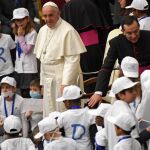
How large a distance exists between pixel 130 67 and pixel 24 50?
3.35 m

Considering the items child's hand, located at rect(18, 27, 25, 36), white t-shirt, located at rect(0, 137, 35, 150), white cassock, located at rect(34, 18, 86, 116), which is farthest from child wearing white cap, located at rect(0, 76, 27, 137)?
white t-shirt, located at rect(0, 137, 35, 150)

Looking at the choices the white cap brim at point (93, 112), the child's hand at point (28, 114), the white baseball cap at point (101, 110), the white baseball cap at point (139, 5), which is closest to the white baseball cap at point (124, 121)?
the white baseball cap at point (101, 110)

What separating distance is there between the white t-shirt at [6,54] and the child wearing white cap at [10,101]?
0.84m

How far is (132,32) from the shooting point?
891 cm

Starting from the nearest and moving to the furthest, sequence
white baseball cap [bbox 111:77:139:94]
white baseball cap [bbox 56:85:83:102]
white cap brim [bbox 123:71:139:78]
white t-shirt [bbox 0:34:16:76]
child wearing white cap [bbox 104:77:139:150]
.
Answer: child wearing white cap [bbox 104:77:139:150]
white baseball cap [bbox 111:77:139:94]
white cap brim [bbox 123:71:139:78]
white baseball cap [bbox 56:85:83:102]
white t-shirt [bbox 0:34:16:76]

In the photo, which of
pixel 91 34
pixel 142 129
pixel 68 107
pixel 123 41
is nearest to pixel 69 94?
pixel 68 107

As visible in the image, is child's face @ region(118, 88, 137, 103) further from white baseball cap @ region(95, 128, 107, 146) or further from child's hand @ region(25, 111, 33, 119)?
child's hand @ region(25, 111, 33, 119)

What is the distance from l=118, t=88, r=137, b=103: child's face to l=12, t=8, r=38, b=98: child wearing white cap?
380cm

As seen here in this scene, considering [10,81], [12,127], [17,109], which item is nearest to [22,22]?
[10,81]

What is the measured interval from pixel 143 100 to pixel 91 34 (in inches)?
148

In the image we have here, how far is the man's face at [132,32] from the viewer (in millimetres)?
8852

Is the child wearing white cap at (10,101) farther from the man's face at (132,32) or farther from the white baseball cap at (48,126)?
the man's face at (132,32)

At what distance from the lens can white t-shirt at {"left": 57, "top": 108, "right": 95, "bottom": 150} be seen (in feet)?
30.1

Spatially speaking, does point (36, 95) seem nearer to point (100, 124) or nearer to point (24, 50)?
point (24, 50)
